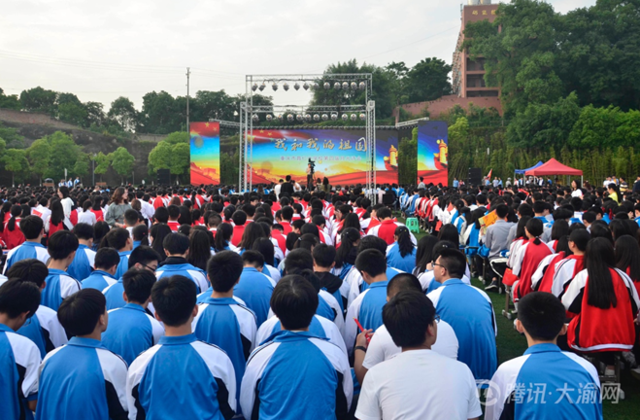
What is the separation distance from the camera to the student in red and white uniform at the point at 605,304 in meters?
3.95

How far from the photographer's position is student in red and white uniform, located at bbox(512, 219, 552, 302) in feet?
18.5

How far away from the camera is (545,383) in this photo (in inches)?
84.4

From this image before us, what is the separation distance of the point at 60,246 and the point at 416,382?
308cm

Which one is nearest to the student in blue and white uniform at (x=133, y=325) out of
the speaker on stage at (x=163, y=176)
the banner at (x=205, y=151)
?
the speaker on stage at (x=163, y=176)

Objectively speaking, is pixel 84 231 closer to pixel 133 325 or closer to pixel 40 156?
pixel 133 325

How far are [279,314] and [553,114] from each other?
34930 millimetres

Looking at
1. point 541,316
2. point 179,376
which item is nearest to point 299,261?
point 179,376

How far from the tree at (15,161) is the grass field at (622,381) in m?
34.7

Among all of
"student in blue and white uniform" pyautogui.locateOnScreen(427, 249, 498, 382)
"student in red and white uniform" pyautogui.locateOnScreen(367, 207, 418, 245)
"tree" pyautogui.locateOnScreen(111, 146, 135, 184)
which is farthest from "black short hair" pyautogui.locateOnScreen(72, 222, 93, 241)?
"tree" pyautogui.locateOnScreen(111, 146, 135, 184)

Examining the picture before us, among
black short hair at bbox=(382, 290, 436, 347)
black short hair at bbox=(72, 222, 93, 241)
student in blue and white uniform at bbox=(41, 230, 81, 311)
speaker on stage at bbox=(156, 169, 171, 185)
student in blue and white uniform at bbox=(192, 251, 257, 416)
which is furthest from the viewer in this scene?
speaker on stage at bbox=(156, 169, 171, 185)

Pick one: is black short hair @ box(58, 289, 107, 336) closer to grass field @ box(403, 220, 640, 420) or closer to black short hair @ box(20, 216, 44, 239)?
black short hair @ box(20, 216, 44, 239)

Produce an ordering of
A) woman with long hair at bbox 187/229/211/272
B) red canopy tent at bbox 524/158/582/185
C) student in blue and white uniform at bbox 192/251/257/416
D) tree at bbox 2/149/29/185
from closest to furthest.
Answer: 1. student in blue and white uniform at bbox 192/251/257/416
2. woman with long hair at bbox 187/229/211/272
3. red canopy tent at bbox 524/158/582/185
4. tree at bbox 2/149/29/185

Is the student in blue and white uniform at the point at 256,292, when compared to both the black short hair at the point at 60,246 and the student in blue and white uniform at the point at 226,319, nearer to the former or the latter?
the student in blue and white uniform at the point at 226,319

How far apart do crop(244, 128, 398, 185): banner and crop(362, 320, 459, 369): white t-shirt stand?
26.0 meters
